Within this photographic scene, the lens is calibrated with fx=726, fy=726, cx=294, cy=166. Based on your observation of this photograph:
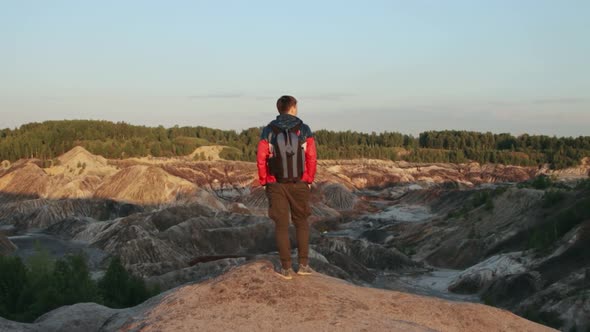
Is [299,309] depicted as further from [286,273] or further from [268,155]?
[268,155]

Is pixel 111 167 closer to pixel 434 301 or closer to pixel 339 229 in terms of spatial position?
pixel 339 229

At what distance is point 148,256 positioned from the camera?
151 ft

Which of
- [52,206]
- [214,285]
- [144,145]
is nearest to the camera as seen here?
[214,285]

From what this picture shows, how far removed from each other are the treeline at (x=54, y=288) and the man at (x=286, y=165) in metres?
9.86

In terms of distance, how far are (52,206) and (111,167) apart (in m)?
36.2

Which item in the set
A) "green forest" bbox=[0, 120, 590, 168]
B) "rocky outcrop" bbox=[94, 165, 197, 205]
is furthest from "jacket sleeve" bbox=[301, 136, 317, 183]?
"green forest" bbox=[0, 120, 590, 168]

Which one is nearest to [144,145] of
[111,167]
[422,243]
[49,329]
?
[111,167]

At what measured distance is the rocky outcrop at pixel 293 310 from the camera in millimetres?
10789

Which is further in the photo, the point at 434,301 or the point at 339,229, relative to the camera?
the point at 339,229

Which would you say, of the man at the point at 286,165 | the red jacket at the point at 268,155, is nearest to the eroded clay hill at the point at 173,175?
the man at the point at 286,165

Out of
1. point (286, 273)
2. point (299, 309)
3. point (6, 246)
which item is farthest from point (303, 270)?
point (6, 246)

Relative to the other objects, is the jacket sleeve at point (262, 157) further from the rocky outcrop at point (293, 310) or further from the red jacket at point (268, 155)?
the rocky outcrop at point (293, 310)

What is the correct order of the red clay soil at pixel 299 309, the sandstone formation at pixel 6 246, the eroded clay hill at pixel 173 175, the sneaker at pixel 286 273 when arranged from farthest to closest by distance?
the eroded clay hill at pixel 173 175 → the sandstone formation at pixel 6 246 → the sneaker at pixel 286 273 → the red clay soil at pixel 299 309

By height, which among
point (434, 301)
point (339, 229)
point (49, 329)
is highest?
point (434, 301)
